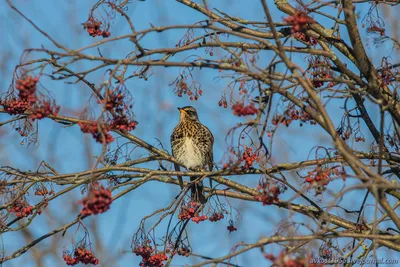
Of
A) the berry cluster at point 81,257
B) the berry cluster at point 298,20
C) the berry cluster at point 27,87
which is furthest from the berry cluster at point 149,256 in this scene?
the berry cluster at point 298,20

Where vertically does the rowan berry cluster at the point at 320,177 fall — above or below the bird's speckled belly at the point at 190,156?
below

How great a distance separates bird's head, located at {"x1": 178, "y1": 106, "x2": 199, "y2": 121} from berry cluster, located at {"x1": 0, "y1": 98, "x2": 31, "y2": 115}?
11.1ft

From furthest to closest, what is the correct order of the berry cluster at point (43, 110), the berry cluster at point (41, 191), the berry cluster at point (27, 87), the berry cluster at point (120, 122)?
1. the berry cluster at point (41, 191)
2. the berry cluster at point (120, 122)
3. the berry cluster at point (43, 110)
4. the berry cluster at point (27, 87)

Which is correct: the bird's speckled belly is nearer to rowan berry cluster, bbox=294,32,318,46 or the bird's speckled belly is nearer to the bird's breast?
the bird's breast

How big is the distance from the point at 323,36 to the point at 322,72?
0.30 metres

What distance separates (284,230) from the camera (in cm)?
344

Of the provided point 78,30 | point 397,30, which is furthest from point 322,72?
point 78,30

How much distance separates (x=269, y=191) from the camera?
12.3ft

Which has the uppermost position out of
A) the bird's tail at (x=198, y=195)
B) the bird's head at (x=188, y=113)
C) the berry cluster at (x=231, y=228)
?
the bird's head at (x=188, y=113)

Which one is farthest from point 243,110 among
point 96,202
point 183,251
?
point 183,251

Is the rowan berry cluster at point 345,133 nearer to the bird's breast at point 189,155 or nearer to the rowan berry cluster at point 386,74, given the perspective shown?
the rowan berry cluster at point 386,74

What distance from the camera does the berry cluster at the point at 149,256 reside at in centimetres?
458

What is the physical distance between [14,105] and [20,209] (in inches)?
26.5

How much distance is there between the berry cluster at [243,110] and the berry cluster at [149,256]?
1.45 m
